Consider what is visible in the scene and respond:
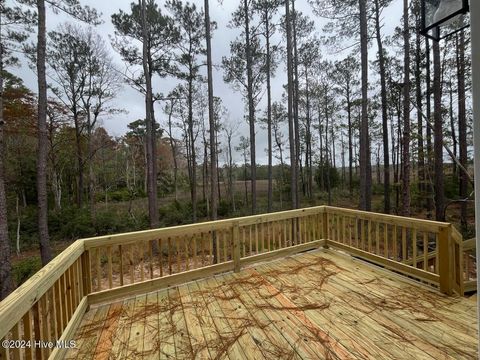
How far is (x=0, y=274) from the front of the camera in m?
4.32

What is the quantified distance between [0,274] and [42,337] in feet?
12.5

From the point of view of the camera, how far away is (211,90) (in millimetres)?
7973

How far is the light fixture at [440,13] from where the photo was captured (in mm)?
1187

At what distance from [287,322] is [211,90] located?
7.12 m

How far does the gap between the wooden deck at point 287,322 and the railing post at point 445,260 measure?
0.13m

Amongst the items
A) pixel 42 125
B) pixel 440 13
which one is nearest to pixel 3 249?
pixel 42 125

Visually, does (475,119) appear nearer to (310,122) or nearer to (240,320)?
(240,320)

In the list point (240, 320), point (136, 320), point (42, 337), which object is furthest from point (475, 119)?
point (136, 320)

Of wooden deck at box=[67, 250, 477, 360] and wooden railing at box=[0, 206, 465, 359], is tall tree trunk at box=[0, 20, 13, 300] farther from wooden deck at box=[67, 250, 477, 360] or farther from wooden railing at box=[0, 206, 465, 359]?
wooden deck at box=[67, 250, 477, 360]

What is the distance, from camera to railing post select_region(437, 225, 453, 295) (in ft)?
9.16

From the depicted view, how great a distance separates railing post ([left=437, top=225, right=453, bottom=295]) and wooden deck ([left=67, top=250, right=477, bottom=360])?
13 centimetres

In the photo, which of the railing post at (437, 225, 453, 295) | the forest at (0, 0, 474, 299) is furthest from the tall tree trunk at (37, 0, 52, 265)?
the railing post at (437, 225, 453, 295)

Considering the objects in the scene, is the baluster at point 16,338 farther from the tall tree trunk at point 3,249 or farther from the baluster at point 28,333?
the tall tree trunk at point 3,249

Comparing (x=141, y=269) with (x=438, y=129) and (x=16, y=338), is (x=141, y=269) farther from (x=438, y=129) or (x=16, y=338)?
(x=438, y=129)
